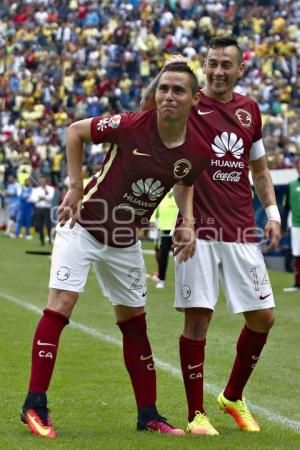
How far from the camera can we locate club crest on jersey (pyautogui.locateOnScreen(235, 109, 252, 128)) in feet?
23.2

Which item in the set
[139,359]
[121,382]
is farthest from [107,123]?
[121,382]

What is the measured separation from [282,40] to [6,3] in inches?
461

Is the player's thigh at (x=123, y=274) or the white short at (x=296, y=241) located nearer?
the player's thigh at (x=123, y=274)

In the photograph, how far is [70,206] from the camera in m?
6.51

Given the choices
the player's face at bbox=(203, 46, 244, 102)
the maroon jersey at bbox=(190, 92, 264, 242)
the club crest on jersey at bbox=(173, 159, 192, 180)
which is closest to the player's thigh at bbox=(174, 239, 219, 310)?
the maroon jersey at bbox=(190, 92, 264, 242)

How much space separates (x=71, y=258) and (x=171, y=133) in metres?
0.94

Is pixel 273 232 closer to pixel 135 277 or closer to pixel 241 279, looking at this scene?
pixel 241 279

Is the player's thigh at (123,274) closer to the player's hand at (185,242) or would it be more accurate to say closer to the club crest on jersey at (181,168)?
the player's hand at (185,242)

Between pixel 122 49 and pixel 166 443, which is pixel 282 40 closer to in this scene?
pixel 122 49

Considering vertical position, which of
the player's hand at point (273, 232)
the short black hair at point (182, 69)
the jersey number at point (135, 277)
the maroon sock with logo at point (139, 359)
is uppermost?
the short black hair at point (182, 69)

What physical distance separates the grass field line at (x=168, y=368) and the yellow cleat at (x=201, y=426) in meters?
0.55

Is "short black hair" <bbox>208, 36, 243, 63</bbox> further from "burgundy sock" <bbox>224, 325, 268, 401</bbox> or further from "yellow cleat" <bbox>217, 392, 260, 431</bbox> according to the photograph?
"yellow cleat" <bbox>217, 392, 260, 431</bbox>

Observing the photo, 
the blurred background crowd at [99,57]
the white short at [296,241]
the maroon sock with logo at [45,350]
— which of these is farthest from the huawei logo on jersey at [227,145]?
the blurred background crowd at [99,57]

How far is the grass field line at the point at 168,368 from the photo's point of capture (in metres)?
7.30
